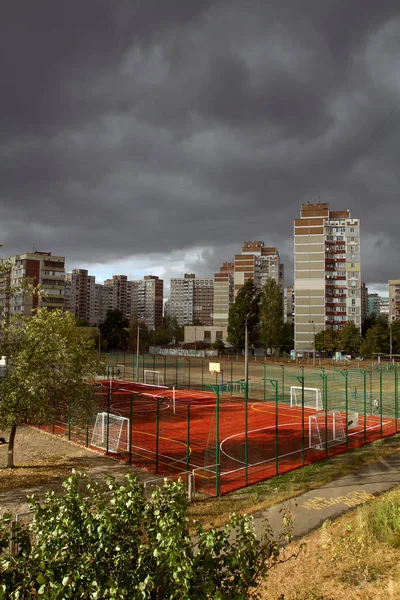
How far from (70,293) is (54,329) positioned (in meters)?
175

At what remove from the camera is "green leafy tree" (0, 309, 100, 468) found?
16.5m

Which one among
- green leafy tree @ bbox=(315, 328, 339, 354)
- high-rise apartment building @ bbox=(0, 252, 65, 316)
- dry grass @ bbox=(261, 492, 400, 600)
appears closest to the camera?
dry grass @ bbox=(261, 492, 400, 600)

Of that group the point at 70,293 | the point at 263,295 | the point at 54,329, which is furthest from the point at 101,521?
the point at 70,293

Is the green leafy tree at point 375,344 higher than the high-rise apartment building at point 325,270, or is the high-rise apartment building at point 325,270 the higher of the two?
the high-rise apartment building at point 325,270

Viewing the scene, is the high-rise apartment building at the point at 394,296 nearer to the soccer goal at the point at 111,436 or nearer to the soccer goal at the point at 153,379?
the soccer goal at the point at 153,379

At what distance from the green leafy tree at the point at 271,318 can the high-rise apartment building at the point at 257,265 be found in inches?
1872

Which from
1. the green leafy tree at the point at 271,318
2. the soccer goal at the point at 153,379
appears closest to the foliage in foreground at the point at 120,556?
the soccer goal at the point at 153,379

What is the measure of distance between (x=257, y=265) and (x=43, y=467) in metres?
138

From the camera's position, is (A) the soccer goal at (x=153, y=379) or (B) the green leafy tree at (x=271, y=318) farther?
(B) the green leafy tree at (x=271, y=318)

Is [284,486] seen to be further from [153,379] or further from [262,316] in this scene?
[262,316]

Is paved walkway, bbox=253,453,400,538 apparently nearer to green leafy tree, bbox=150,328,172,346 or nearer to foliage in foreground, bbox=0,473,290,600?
foliage in foreground, bbox=0,473,290,600

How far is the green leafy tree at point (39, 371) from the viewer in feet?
54.0

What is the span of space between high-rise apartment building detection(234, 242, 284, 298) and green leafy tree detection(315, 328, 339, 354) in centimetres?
5625

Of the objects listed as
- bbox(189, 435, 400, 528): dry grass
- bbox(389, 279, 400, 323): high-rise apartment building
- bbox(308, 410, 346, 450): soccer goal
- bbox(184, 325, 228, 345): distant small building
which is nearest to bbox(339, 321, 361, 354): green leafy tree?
bbox(184, 325, 228, 345): distant small building
